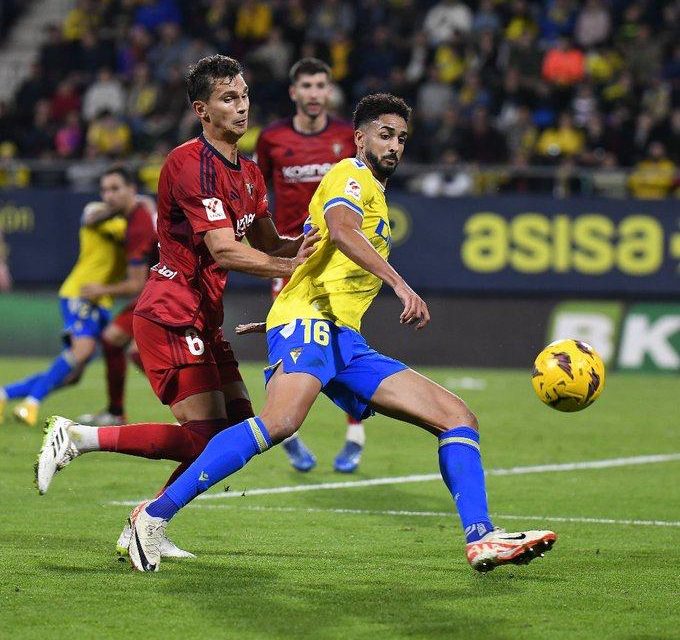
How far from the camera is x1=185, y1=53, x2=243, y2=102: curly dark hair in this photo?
22.7 ft

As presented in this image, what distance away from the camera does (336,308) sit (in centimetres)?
684

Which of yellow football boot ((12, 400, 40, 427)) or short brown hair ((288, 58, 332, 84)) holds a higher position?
short brown hair ((288, 58, 332, 84))

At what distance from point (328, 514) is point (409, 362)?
10.3 m

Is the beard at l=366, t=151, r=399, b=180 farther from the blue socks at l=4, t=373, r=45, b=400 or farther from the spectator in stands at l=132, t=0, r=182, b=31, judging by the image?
the spectator in stands at l=132, t=0, r=182, b=31

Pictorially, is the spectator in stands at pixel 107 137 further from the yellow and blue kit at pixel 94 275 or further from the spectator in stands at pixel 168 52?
the yellow and blue kit at pixel 94 275

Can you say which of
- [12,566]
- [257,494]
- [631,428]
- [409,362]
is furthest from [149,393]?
[12,566]

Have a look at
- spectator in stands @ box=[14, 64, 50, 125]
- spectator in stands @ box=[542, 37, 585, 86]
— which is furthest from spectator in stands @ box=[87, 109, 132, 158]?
spectator in stands @ box=[542, 37, 585, 86]

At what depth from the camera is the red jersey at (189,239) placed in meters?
6.86

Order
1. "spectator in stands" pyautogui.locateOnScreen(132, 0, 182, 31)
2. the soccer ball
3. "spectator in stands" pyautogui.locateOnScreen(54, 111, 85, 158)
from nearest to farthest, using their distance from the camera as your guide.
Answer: the soccer ball → "spectator in stands" pyautogui.locateOnScreen(54, 111, 85, 158) → "spectator in stands" pyautogui.locateOnScreen(132, 0, 182, 31)

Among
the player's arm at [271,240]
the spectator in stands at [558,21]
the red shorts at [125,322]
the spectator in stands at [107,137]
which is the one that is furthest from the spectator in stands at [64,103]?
the player's arm at [271,240]

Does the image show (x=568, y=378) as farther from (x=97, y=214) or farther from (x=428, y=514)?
(x=97, y=214)

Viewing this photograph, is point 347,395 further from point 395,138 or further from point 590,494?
point 590,494

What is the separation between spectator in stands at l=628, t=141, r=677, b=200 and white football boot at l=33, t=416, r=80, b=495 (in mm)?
12863

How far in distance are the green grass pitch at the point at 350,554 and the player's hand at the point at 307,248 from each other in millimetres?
1442
